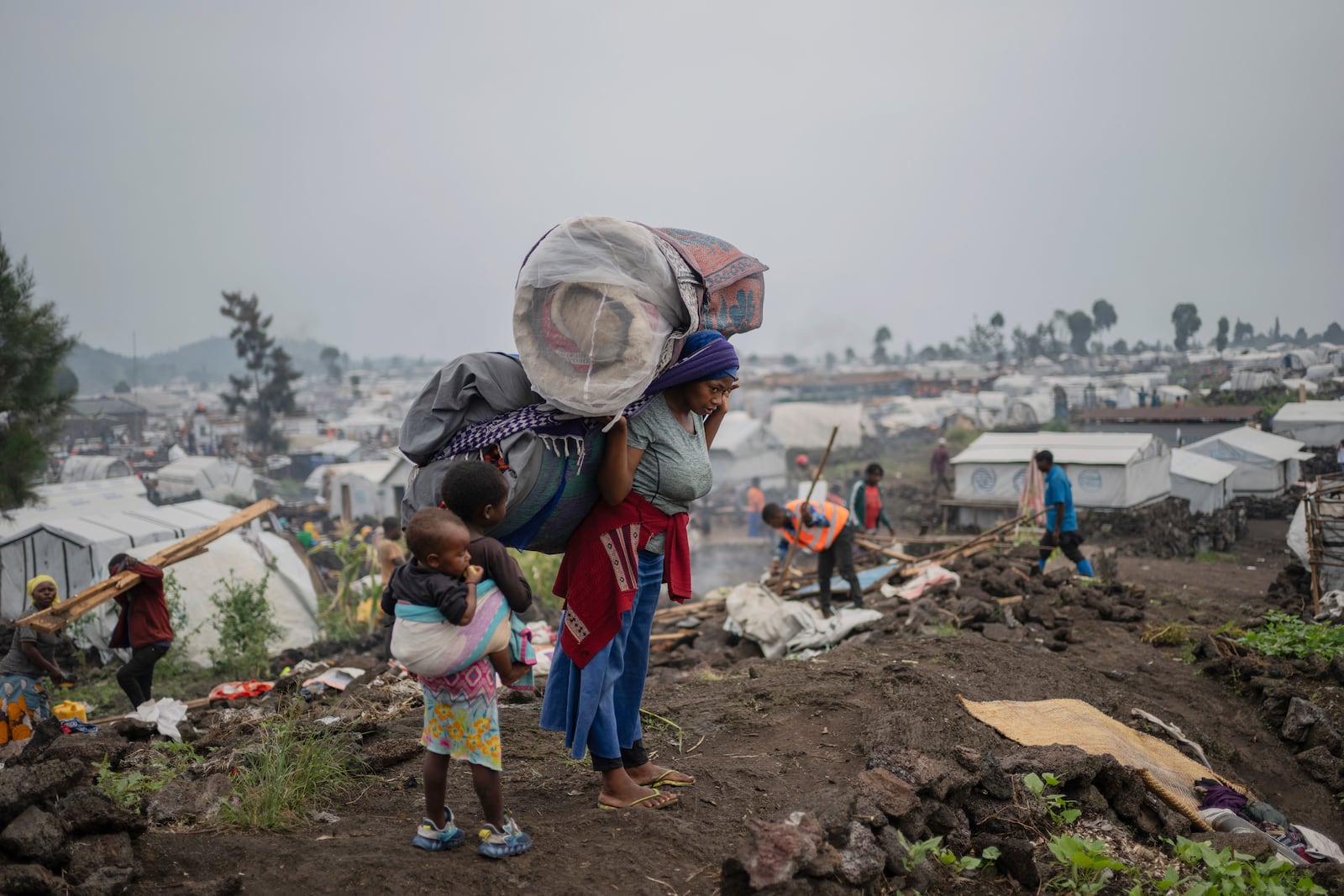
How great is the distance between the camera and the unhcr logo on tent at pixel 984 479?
18703mm

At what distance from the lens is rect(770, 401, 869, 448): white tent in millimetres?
33719

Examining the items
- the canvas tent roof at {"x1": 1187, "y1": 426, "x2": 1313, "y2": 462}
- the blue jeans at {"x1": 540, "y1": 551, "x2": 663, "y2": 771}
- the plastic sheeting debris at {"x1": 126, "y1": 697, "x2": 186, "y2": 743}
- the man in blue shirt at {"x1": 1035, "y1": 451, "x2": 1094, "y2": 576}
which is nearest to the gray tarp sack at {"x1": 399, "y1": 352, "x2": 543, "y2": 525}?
the blue jeans at {"x1": 540, "y1": 551, "x2": 663, "y2": 771}

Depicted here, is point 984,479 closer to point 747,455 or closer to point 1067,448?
point 1067,448

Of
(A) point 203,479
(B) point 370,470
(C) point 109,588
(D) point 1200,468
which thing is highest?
(C) point 109,588

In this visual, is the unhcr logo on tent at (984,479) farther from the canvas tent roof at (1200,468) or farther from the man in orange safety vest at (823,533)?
→ the man in orange safety vest at (823,533)

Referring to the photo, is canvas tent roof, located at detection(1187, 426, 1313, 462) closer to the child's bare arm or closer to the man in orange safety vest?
the man in orange safety vest

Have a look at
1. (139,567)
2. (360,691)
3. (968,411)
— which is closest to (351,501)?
(139,567)

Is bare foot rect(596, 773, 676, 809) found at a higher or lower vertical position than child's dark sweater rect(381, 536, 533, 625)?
lower

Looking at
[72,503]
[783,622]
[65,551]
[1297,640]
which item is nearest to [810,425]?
[72,503]

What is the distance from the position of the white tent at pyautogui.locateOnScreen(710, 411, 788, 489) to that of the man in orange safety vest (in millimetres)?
17062

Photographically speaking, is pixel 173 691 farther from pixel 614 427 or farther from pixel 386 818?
pixel 614 427

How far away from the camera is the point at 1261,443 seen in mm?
18781

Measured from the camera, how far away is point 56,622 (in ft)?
19.5

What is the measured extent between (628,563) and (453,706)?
2.37ft
